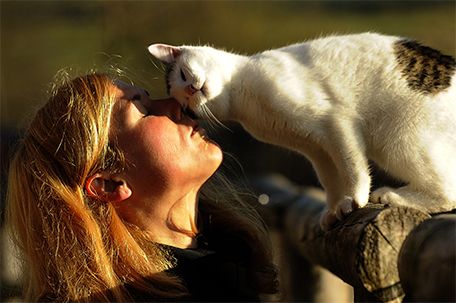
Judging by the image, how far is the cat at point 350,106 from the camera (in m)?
2.05

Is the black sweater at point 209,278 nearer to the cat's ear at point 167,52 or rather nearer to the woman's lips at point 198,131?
the woman's lips at point 198,131

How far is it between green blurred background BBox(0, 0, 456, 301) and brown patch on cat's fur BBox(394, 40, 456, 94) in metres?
4.10

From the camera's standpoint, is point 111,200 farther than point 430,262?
Yes

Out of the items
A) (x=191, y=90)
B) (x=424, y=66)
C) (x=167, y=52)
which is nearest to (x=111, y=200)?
(x=191, y=90)

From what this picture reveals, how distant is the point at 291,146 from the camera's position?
91.8 inches

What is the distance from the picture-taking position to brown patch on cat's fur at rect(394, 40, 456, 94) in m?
2.11

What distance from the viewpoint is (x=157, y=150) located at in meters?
→ 1.94

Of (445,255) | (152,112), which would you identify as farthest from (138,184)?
(445,255)

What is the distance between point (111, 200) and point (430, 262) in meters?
1.10

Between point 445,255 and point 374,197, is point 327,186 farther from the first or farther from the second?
point 445,255

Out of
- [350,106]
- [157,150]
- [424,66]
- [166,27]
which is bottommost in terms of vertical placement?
[166,27]

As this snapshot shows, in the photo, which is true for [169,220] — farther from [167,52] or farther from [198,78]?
[167,52]

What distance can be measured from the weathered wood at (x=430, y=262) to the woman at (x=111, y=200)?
751 millimetres

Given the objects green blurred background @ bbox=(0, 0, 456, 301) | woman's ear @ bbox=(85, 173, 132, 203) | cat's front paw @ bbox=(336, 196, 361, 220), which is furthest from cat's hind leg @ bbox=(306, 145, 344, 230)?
green blurred background @ bbox=(0, 0, 456, 301)
